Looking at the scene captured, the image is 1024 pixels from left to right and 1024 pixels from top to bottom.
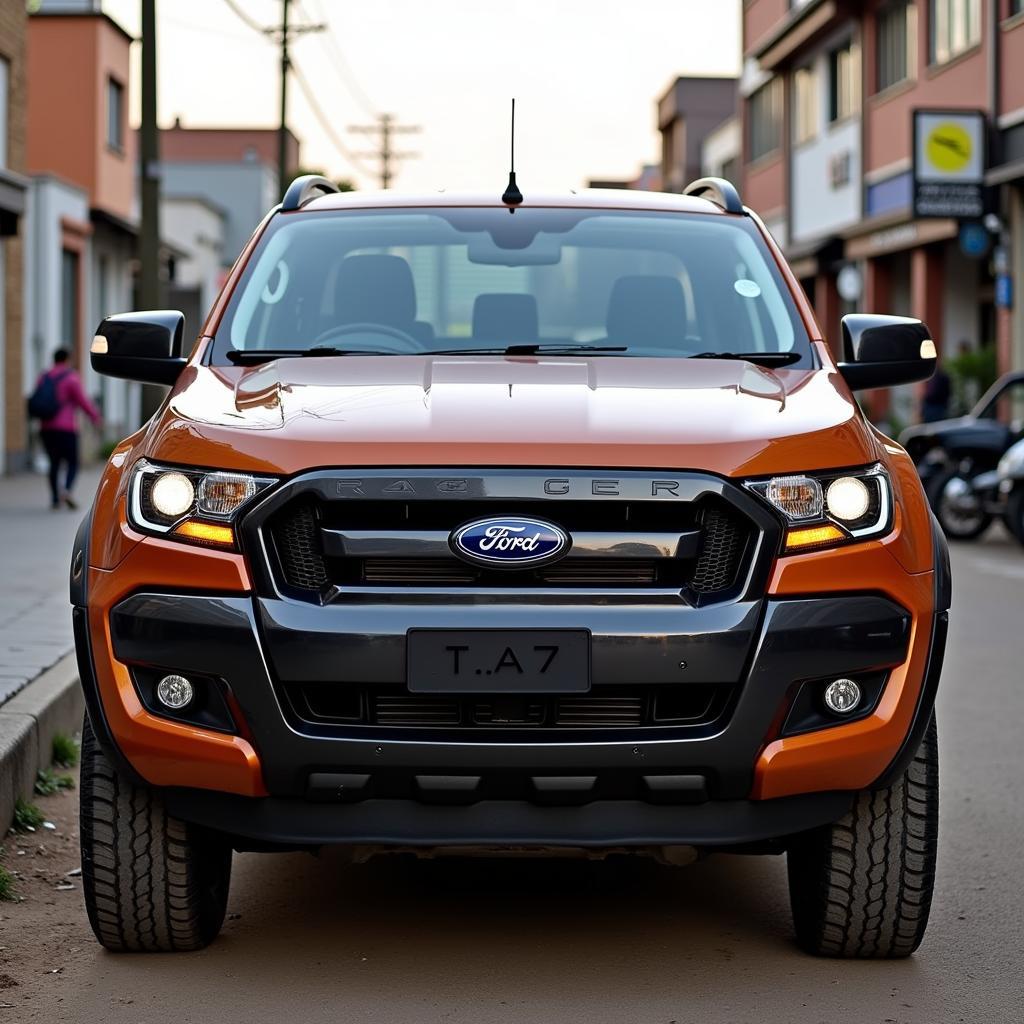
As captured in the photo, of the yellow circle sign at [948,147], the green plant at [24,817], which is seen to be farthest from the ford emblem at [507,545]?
the yellow circle sign at [948,147]

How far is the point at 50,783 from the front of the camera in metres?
6.30

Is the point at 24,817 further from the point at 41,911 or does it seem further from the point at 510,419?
the point at 510,419

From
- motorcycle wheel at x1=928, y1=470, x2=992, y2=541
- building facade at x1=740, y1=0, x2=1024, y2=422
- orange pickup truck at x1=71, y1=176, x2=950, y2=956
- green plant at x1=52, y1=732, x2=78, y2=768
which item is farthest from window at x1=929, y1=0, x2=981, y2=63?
orange pickup truck at x1=71, y1=176, x2=950, y2=956

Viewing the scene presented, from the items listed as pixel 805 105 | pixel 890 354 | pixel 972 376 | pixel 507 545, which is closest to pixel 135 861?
pixel 507 545

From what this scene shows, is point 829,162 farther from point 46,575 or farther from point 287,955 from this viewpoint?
point 287,955

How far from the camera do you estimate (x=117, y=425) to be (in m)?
36.0

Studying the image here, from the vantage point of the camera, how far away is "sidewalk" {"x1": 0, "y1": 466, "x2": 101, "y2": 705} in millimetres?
7544

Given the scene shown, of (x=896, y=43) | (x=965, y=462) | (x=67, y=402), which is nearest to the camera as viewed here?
(x=965, y=462)

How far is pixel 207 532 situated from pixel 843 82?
111 ft

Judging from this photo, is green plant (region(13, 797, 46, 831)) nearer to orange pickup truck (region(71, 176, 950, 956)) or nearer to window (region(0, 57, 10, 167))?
orange pickup truck (region(71, 176, 950, 956))

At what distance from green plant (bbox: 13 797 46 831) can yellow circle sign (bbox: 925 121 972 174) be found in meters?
21.7

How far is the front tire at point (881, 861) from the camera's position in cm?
412

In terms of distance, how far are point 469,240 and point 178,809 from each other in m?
2.12

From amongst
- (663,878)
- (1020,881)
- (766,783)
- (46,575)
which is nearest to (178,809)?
(766,783)
